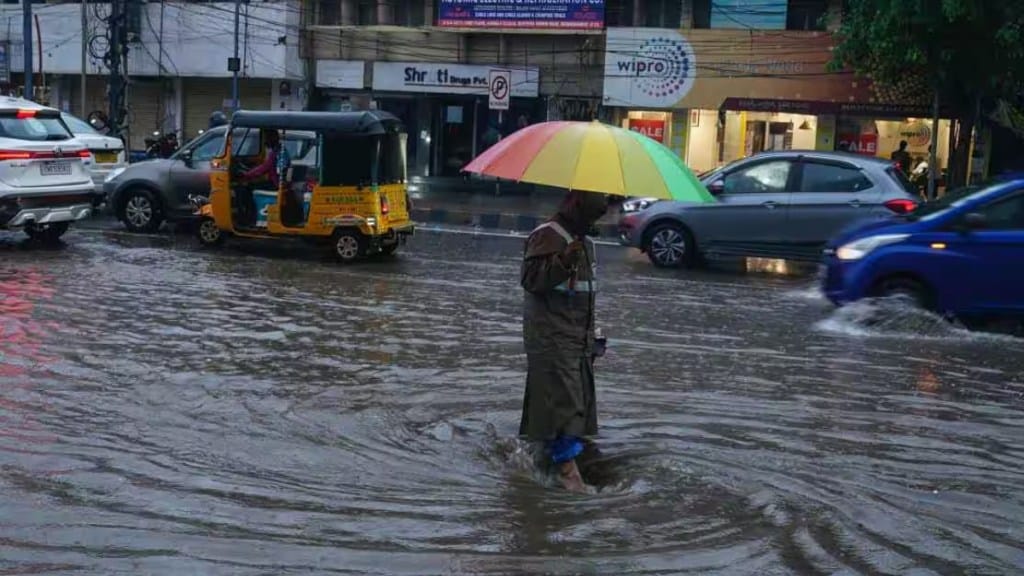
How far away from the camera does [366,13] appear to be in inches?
1278

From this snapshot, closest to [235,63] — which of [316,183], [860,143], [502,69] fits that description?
[502,69]

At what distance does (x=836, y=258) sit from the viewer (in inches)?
444

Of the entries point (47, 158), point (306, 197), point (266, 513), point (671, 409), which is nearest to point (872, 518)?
point (671, 409)

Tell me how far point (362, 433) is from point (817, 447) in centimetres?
276

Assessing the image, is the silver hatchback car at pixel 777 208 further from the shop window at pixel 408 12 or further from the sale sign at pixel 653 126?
the shop window at pixel 408 12

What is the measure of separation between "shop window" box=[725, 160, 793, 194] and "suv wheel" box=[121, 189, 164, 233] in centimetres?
845

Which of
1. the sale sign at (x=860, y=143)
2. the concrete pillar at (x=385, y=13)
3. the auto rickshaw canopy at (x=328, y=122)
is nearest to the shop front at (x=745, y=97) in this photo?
the sale sign at (x=860, y=143)

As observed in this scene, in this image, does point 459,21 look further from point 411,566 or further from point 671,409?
point 411,566

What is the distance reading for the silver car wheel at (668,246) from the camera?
15.2m

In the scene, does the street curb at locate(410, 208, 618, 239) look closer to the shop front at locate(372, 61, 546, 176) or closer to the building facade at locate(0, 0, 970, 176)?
the building facade at locate(0, 0, 970, 176)

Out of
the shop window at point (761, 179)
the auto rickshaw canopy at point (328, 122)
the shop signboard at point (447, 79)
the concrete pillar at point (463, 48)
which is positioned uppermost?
the concrete pillar at point (463, 48)

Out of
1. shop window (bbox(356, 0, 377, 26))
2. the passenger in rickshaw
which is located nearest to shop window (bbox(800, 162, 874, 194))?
the passenger in rickshaw

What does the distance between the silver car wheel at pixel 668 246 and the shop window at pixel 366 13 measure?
1915cm

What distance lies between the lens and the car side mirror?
10.5 meters
